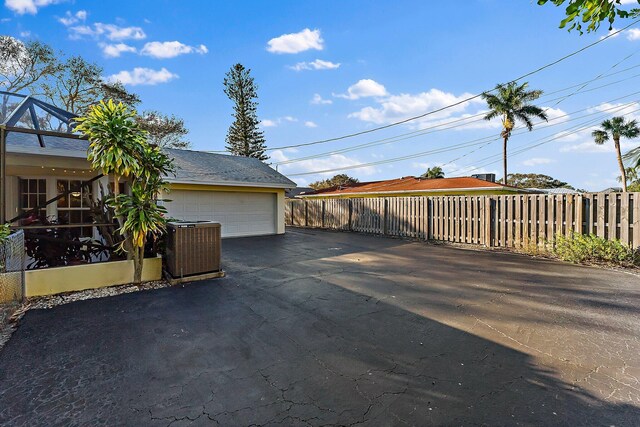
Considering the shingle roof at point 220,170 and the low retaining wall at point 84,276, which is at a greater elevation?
the shingle roof at point 220,170

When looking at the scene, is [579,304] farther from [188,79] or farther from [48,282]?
[188,79]

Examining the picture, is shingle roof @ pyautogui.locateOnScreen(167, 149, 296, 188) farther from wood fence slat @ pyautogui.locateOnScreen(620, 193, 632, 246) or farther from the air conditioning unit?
wood fence slat @ pyautogui.locateOnScreen(620, 193, 632, 246)

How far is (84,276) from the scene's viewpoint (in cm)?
495

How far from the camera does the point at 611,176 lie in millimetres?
27422

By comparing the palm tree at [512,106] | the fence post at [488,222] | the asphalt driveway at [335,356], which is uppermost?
the palm tree at [512,106]

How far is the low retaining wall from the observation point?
456 centimetres

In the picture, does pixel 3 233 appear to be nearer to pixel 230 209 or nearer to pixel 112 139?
pixel 112 139

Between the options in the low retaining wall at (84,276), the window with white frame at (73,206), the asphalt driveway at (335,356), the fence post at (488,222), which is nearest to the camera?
the asphalt driveway at (335,356)

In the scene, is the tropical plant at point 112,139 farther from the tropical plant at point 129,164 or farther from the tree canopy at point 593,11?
the tree canopy at point 593,11

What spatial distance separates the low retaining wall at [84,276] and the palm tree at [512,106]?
965 inches

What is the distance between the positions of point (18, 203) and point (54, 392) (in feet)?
30.1

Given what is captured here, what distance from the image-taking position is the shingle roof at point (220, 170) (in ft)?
38.2

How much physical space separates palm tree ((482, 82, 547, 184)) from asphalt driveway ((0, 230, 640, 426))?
21643 millimetres

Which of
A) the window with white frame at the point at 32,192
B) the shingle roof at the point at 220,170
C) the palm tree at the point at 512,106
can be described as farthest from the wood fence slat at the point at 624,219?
the palm tree at the point at 512,106
